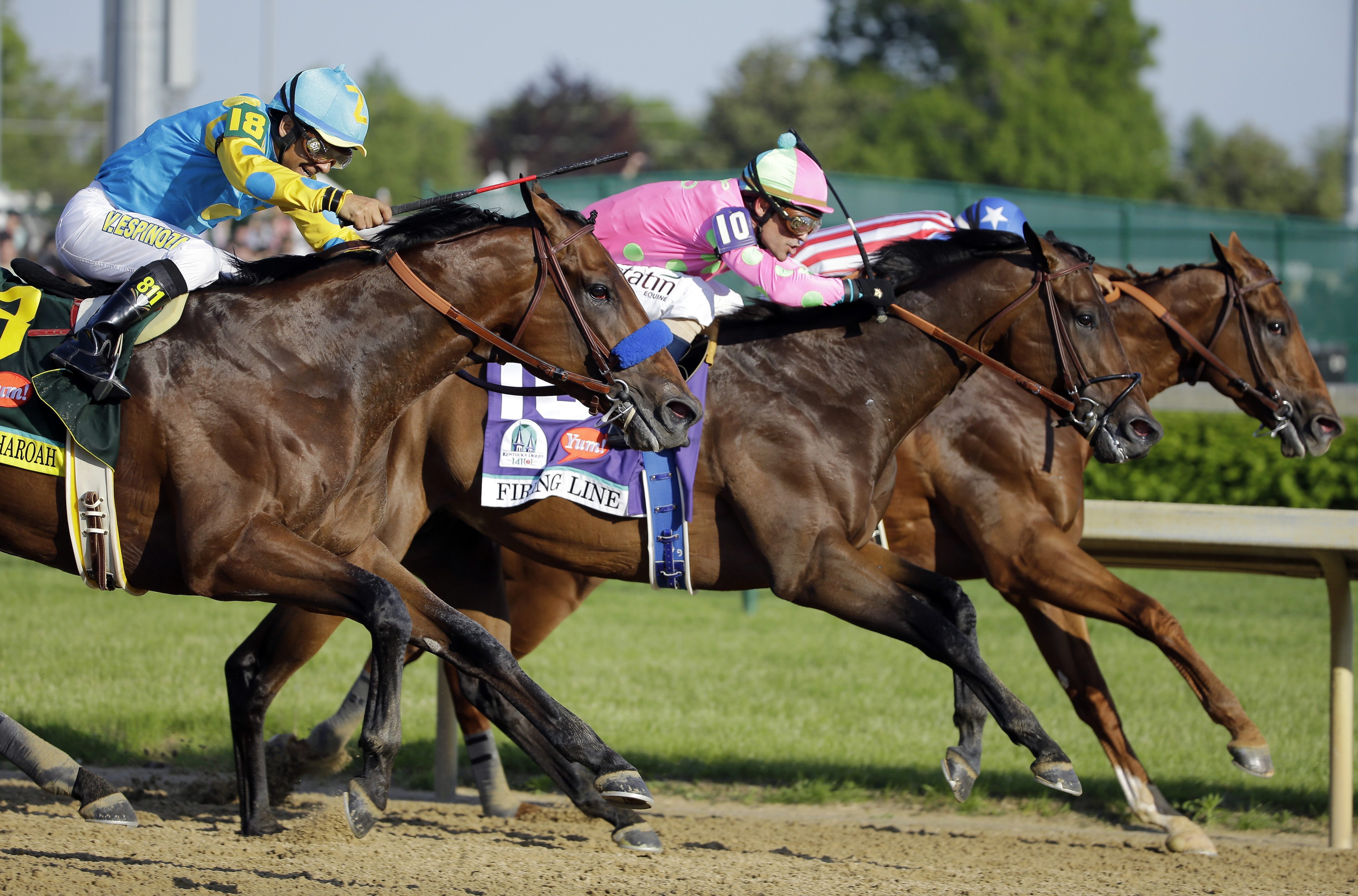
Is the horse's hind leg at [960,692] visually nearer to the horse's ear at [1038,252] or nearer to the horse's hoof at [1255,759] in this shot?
the horse's hoof at [1255,759]

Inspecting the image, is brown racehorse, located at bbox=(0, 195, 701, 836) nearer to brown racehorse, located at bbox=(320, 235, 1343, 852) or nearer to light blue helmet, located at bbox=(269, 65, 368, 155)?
light blue helmet, located at bbox=(269, 65, 368, 155)

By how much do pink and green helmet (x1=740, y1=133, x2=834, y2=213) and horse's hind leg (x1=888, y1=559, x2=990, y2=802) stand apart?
1.28 metres

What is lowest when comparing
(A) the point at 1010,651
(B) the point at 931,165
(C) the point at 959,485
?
(A) the point at 1010,651

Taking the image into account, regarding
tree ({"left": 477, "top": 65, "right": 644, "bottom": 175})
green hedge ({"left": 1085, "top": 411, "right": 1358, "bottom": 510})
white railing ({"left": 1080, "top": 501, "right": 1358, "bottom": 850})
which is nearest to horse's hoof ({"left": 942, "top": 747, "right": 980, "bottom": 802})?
white railing ({"left": 1080, "top": 501, "right": 1358, "bottom": 850})

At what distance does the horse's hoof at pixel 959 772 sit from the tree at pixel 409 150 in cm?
4196

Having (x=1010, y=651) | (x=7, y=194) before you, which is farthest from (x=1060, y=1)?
(x=1010, y=651)

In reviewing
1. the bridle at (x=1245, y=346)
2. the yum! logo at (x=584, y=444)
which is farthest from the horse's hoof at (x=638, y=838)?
the bridle at (x=1245, y=346)

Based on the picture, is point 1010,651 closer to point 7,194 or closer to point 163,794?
point 163,794

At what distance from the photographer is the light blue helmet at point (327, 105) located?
3.94 meters

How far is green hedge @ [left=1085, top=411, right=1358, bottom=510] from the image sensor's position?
9.49 m

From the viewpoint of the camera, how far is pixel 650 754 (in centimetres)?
616

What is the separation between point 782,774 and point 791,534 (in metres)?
2.03

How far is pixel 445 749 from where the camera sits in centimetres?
556

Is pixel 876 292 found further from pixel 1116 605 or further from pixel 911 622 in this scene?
pixel 1116 605
